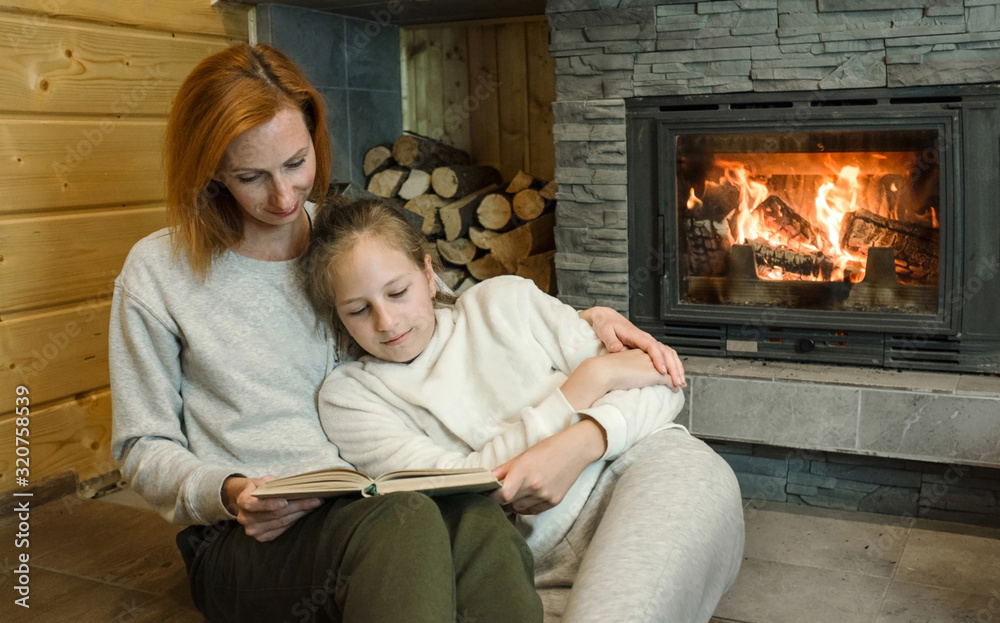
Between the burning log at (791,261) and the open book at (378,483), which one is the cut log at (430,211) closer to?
the burning log at (791,261)

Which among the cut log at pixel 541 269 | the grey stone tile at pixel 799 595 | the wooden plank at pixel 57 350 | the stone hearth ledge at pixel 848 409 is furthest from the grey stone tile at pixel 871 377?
the wooden plank at pixel 57 350

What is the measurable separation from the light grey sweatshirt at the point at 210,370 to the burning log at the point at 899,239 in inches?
53.7

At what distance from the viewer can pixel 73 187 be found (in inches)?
87.6

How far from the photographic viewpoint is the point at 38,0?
2.11 metres

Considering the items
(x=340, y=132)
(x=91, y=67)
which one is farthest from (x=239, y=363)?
(x=340, y=132)

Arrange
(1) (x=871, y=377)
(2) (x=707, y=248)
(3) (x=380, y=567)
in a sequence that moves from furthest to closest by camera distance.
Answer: (2) (x=707, y=248) < (1) (x=871, y=377) < (3) (x=380, y=567)

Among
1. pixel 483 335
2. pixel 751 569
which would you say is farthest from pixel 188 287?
pixel 751 569

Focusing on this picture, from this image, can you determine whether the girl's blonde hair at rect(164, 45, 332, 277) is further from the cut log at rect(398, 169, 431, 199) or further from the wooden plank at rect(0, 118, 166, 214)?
the cut log at rect(398, 169, 431, 199)

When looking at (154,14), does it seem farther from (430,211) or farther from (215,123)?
(215,123)

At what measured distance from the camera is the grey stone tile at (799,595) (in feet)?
5.52

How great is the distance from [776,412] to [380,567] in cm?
133

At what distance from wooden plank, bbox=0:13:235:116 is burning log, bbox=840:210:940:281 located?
5.68 ft

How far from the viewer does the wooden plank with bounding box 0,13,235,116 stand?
6.84 ft

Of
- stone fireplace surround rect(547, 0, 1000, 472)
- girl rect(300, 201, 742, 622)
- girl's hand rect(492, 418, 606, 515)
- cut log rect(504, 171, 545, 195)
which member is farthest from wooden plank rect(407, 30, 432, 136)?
girl's hand rect(492, 418, 606, 515)
